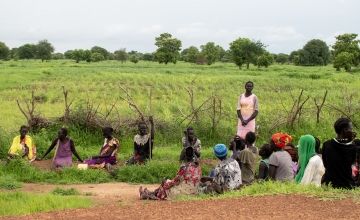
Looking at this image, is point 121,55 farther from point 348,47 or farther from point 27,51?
point 348,47

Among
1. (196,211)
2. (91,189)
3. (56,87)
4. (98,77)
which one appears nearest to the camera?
(196,211)

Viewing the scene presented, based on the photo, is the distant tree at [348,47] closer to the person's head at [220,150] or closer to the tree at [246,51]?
the tree at [246,51]

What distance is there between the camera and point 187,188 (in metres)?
7.84

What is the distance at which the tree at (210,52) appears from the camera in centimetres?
7650

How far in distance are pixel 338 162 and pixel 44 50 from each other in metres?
81.6

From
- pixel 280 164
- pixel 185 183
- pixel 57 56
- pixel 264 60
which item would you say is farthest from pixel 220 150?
pixel 57 56

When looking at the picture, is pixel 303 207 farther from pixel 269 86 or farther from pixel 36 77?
pixel 36 77

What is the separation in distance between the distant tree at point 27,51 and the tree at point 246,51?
129 ft

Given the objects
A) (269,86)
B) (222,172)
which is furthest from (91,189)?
(269,86)

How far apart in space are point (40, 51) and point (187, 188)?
262 feet

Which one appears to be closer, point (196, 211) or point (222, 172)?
point (196, 211)

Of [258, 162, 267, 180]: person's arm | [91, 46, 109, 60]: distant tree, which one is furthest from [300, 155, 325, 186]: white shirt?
[91, 46, 109, 60]: distant tree

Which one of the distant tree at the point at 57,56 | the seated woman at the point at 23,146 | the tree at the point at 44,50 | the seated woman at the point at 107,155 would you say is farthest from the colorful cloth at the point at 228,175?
the distant tree at the point at 57,56

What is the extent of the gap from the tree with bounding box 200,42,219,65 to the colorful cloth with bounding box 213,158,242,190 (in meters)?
69.3
